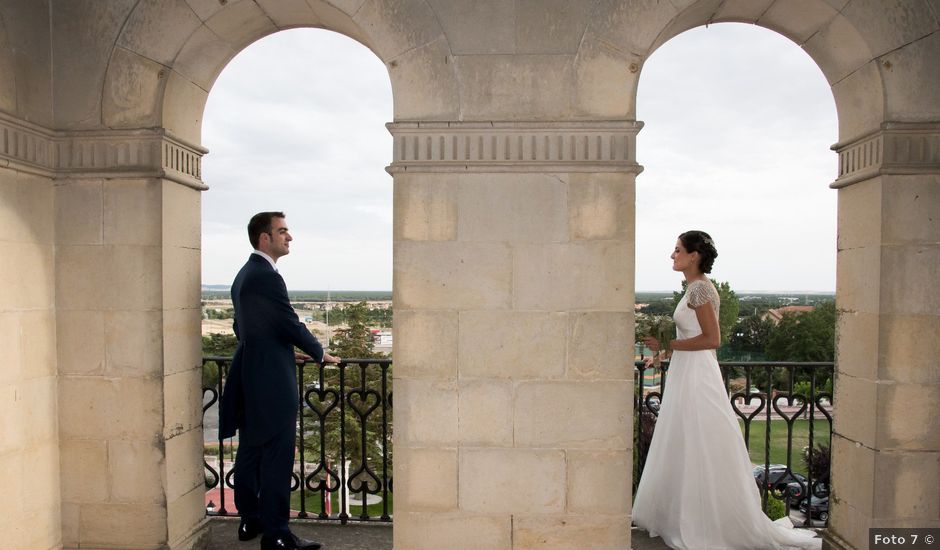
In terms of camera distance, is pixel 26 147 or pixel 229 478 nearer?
pixel 26 147

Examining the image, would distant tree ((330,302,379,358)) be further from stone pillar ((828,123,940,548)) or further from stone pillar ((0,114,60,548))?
stone pillar ((828,123,940,548))

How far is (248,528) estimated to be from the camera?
3.97 m

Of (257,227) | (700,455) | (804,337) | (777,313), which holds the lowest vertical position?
(804,337)

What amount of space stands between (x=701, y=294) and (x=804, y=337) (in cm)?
4945

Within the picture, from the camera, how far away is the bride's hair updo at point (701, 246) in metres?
3.90

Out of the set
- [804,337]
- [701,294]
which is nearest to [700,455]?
[701,294]

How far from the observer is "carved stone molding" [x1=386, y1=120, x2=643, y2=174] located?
130 inches

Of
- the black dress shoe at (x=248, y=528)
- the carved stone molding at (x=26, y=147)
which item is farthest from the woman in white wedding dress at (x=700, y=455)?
the carved stone molding at (x=26, y=147)

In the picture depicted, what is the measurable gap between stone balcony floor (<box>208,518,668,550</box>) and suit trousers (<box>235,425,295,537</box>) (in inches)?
16.7

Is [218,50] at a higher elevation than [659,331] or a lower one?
higher

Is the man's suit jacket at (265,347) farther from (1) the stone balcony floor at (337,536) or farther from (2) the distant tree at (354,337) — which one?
(2) the distant tree at (354,337)

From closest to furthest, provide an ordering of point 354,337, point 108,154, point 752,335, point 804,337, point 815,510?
point 108,154
point 815,510
point 354,337
point 804,337
point 752,335

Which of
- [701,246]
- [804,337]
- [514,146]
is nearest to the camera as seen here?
[514,146]

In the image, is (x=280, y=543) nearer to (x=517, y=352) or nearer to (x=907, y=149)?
(x=517, y=352)
